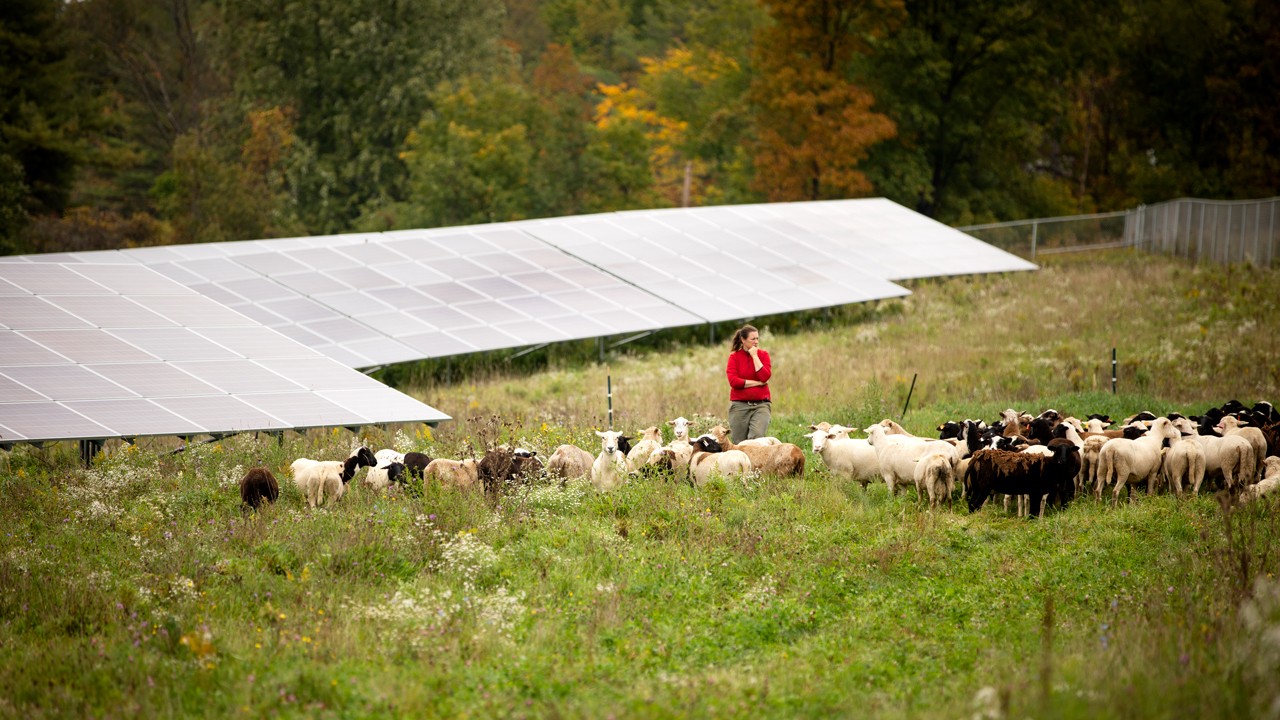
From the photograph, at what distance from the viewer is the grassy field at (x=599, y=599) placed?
8523 mm

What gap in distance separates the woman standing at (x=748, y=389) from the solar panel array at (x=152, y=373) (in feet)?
12.6

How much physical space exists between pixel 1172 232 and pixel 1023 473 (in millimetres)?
30236

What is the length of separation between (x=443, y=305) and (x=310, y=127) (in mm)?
34869

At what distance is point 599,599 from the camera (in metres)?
10.6

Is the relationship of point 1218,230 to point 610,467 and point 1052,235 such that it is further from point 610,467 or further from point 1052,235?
point 610,467

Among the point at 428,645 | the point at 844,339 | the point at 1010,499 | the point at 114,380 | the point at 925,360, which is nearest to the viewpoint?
the point at 428,645

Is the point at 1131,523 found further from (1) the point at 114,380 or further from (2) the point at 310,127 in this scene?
(2) the point at 310,127

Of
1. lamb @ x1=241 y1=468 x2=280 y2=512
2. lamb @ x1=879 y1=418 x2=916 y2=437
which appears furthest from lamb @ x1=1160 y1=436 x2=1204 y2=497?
lamb @ x1=241 y1=468 x2=280 y2=512

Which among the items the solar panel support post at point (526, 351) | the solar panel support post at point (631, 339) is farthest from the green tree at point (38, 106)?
the solar panel support post at point (631, 339)

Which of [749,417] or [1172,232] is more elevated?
[1172,232]

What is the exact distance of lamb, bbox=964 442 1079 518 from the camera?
12.9m

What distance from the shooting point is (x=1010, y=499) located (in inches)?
536

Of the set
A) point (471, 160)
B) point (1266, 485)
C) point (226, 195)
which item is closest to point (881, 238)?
point (471, 160)

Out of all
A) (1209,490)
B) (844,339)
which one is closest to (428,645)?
(1209,490)
